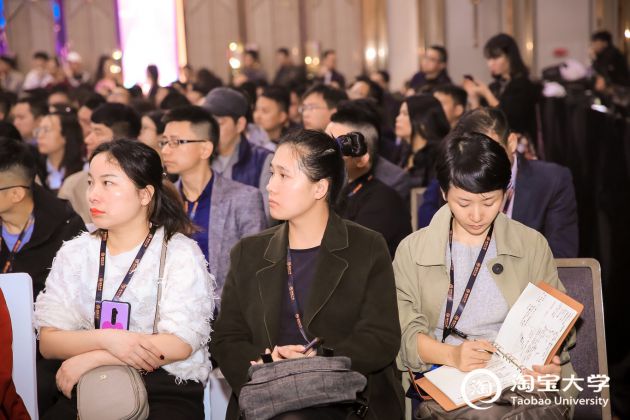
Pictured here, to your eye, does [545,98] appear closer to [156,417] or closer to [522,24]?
[156,417]

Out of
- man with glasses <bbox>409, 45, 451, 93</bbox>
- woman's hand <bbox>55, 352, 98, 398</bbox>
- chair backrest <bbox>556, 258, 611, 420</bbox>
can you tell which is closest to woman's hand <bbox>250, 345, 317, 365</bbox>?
woman's hand <bbox>55, 352, 98, 398</bbox>

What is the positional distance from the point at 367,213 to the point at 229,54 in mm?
12385

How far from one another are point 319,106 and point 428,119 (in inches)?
33.0

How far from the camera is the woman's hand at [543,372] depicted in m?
2.42

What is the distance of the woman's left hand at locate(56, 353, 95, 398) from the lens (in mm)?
2697

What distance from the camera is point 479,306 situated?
2719mm

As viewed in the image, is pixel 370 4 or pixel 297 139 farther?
pixel 370 4

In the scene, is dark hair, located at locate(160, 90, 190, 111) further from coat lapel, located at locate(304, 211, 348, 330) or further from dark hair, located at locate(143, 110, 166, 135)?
coat lapel, located at locate(304, 211, 348, 330)

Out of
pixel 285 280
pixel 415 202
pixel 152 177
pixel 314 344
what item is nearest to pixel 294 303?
pixel 285 280

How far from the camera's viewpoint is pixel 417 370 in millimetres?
2768

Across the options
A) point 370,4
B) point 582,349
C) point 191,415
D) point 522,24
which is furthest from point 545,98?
point 370,4

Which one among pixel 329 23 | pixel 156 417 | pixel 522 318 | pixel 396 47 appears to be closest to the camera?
pixel 522 318

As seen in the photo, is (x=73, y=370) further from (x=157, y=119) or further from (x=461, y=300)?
(x=157, y=119)

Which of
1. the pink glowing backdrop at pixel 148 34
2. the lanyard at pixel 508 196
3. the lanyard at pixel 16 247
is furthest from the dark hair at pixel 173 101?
the pink glowing backdrop at pixel 148 34
